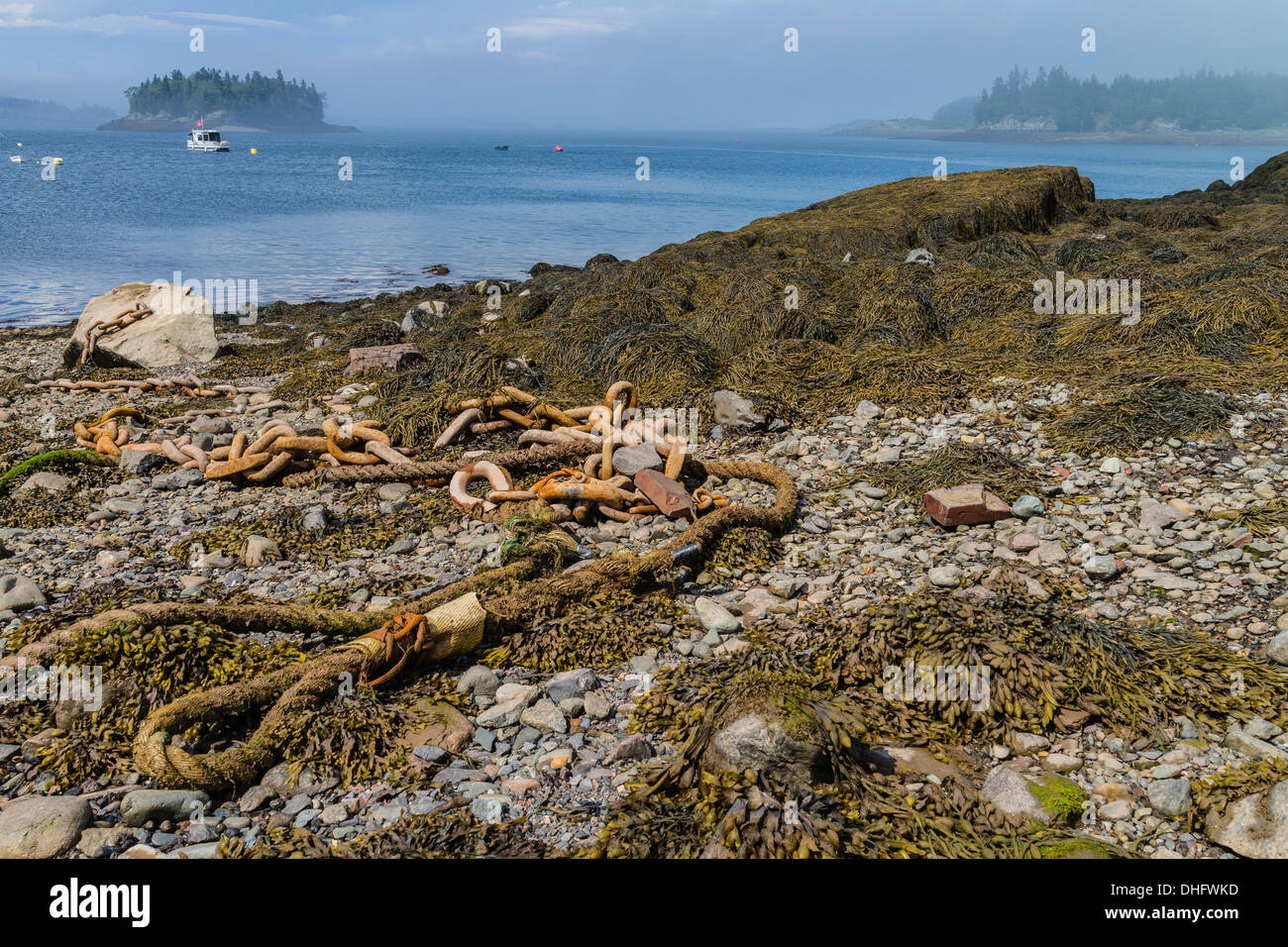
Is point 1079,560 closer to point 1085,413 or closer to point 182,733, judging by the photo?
point 1085,413

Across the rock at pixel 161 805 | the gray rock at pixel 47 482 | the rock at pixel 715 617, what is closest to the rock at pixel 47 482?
the gray rock at pixel 47 482

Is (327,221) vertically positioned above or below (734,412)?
above

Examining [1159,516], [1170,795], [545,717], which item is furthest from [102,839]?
[1159,516]

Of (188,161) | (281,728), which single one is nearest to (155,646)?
(281,728)

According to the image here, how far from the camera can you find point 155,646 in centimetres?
394

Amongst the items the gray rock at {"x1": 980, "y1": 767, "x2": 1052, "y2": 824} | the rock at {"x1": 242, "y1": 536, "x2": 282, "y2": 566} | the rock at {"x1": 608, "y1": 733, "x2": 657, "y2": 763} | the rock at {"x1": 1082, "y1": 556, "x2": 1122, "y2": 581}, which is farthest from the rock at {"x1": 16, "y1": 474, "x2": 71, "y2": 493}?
the rock at {"x1": 1082, "y1": 556, "x2": 1122, "y2": 581}

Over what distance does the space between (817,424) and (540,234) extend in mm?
30521

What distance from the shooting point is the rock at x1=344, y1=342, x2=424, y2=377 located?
428 inches

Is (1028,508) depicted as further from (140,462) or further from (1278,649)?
(140,462)

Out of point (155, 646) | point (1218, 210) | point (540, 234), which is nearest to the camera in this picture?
point (155, 646)

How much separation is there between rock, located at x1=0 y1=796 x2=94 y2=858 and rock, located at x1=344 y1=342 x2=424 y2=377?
27.1 feet

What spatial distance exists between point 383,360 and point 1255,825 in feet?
34.4

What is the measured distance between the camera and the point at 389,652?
157 inches

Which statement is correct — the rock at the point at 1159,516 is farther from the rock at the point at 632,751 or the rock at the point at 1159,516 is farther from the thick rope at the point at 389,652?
the rock at the point at 632,751
